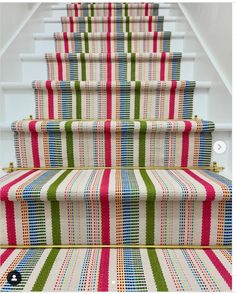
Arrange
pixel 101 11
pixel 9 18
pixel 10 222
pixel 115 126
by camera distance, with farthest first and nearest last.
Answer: pixel 101 11 → pixel 9 18 → pixel 115 126 → pixel 10 222

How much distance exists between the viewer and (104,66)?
1283mm

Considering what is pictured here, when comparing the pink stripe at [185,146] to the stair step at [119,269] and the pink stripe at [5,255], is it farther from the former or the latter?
the pink stripe at [5,255]

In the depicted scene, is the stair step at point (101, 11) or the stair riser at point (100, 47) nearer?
the stair riser at point (100, 47)

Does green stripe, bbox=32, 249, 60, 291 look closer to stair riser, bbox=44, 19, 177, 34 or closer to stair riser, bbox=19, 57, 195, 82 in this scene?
stair riser, bbox=19, 57, 195, 82

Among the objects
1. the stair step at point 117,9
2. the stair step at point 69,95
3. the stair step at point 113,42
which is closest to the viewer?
the stair step at point 69,95

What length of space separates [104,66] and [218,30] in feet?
1.87

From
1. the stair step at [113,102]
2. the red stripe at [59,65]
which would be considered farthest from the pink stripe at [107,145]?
the red stripe at [59,65]

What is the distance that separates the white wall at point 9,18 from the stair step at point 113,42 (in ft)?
0.54

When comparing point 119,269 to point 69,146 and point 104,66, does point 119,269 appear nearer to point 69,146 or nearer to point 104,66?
point 69,146

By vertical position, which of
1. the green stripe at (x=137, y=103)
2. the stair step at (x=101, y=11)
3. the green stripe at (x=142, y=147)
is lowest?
the green stripe at (x=142, y=147)

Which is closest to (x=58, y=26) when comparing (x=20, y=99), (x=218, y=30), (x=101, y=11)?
(x=101, y=11)

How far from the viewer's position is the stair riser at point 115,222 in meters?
0.72

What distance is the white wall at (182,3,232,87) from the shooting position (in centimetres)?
96

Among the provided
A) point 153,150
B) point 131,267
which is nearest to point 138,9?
point 153,150
